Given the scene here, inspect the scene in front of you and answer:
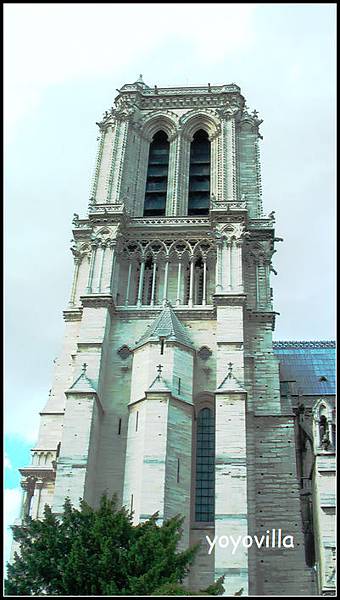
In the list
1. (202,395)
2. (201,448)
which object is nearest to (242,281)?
(202,395)

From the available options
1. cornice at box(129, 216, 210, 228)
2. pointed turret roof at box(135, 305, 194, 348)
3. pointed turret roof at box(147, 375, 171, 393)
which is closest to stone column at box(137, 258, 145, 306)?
pointed turret roof at box(135, 305, 194, 348)

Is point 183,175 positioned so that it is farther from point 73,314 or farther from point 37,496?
point 37,496

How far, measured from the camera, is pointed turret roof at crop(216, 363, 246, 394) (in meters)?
32.6

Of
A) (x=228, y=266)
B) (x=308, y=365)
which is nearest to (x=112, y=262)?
(x=228, y=266)

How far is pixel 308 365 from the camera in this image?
51.9 m

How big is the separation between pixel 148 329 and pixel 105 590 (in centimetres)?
1700

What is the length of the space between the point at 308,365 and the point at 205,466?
20446 millimetres

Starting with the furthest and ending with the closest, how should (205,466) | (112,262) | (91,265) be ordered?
(91,265) < (112,262) < (205,466)

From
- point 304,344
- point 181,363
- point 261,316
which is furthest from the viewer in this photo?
point 304,344

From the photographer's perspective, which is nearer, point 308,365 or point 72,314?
point 72,314

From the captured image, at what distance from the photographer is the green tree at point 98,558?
2111 centimetres

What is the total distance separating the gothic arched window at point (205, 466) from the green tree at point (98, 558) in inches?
348

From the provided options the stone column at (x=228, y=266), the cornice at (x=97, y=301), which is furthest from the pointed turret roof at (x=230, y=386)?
the cornice at (x=97, y=301)

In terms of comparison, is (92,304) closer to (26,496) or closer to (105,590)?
(26,496)
